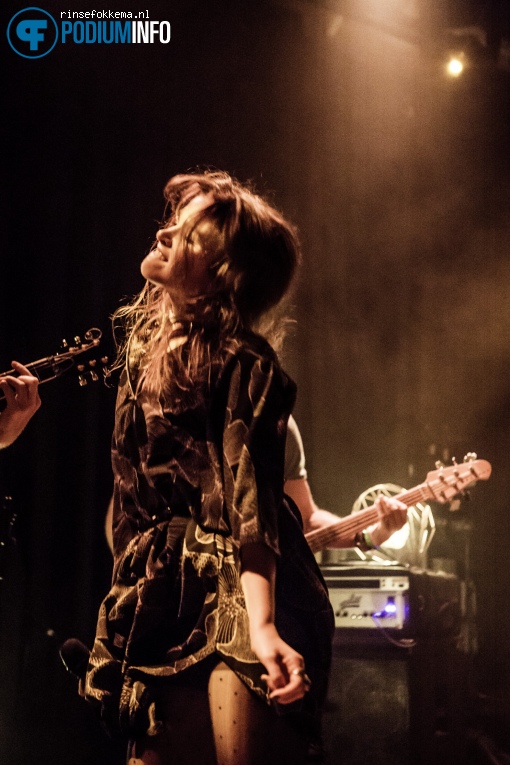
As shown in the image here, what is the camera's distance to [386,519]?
2.68 metres

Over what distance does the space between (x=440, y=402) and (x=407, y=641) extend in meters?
1.30

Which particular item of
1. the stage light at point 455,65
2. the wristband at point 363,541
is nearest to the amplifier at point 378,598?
the wristband at point 363,541

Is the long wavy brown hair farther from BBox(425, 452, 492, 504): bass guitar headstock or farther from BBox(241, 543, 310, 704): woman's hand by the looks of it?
BBox(425, 452, 492, 504): bass guitar headstock

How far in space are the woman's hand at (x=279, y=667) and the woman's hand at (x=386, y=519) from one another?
1.85m

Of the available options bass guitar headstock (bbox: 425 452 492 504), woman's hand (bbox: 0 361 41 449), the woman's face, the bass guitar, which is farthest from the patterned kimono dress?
bass guitar headstock (bbox: 425 452 492 504)

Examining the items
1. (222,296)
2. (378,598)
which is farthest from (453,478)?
(222,296)

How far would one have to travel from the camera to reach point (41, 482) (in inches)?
111

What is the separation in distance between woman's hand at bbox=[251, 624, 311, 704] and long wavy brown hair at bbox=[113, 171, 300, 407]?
0.32m

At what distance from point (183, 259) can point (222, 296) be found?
0.08 metres

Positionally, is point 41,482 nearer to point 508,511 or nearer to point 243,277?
point 243,277

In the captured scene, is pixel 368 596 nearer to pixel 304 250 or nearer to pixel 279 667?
pixel 304 250

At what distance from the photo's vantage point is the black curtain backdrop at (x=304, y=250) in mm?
2809

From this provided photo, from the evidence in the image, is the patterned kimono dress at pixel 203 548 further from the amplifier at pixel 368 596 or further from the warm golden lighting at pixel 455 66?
the warm golden lighting at pixel 455 66

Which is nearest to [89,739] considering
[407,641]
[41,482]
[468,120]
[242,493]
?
[41,482]
